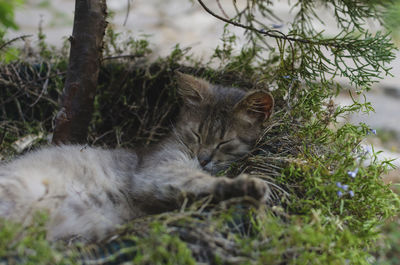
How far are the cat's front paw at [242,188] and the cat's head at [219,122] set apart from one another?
467 millimetres

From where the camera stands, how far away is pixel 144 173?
1846mm

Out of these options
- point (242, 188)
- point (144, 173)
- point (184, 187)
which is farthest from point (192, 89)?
point (242, 188)

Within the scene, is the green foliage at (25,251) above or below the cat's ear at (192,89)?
below

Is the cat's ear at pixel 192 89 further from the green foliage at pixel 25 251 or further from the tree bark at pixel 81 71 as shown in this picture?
the green foliage at pixel 25 251

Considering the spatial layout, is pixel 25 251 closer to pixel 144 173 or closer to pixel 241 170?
pixel 144 173

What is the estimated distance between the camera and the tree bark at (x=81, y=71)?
1.94 m

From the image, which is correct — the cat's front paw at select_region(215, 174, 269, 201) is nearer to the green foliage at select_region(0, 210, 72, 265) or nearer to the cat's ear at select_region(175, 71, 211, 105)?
the green foliage at select_region(0, 210, 72, 265)

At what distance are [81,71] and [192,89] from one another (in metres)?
0.57

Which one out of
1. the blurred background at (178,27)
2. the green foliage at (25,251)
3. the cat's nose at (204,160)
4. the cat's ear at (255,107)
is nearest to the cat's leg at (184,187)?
the cat's nose at (204,160)

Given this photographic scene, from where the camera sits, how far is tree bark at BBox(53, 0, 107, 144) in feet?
6.37

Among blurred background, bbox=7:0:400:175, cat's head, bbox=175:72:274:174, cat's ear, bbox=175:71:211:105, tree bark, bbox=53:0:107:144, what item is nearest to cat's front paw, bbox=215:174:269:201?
cat's head, bbox=175:72:274:174

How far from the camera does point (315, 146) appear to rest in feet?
5.73

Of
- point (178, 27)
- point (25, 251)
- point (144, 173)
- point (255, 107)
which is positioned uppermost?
point (178, 27)

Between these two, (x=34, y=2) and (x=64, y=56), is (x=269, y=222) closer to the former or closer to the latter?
(x=64, y=56)
